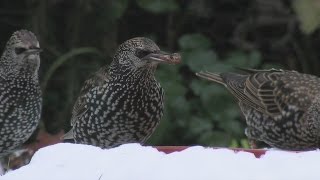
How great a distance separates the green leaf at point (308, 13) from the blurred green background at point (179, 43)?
1.43 feet

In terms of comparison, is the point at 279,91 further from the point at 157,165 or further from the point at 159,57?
the point at 157,165

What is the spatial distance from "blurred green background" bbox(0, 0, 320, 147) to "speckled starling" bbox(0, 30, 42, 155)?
984 mm

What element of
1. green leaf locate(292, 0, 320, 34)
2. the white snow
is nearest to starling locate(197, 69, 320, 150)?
green leaf locate(292, 0, 320, 34)

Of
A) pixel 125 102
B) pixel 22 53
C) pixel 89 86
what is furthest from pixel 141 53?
pixel 22 53

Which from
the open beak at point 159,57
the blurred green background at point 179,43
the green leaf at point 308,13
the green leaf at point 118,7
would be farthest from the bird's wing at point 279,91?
the green leaf at point 118,7

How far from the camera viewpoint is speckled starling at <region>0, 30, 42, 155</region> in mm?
3135

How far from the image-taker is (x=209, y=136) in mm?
4090

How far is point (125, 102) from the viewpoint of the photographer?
9.44 ft

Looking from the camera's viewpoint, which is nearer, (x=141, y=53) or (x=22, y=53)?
(x=141, y=53)

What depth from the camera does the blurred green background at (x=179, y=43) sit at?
164 inches

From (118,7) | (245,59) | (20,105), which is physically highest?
(118,7)

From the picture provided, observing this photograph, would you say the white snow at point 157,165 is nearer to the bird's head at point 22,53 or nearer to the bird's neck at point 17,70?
the bird's head at point 22,53

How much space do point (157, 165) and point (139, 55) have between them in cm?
219

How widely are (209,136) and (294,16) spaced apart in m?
0.82
